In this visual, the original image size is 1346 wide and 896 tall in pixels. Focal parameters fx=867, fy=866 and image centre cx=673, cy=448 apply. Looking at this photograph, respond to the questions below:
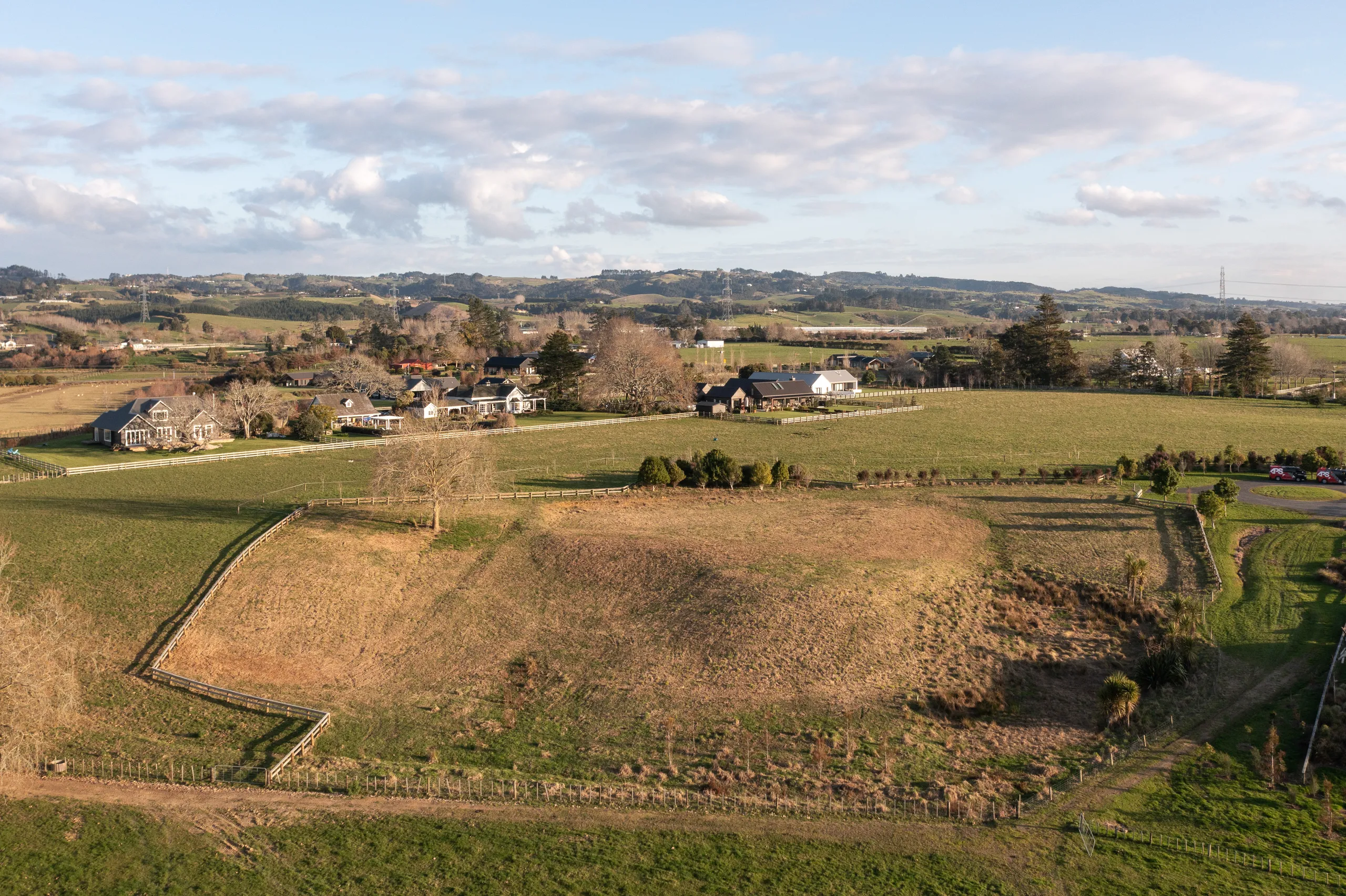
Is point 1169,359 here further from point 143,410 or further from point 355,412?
point 143,410

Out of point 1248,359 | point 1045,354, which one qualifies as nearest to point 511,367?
point 1045,354

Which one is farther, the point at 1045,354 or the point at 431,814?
the point at 1045,354

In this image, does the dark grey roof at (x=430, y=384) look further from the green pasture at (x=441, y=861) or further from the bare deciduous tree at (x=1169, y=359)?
the bare deciduous tree at (x=1169, y=359)

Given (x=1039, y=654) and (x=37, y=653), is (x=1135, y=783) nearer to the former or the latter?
(x=1039, y=654)

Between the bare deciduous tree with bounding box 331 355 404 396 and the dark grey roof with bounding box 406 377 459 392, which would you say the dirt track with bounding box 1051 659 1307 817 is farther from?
the bare deciduous tree with bounding box 331 355 404 396

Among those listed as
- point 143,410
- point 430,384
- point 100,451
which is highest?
point 430,384

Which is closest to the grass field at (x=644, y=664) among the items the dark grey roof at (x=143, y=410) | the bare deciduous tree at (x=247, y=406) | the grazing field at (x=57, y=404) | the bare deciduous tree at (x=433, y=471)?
the bare deciduous tree at (x=433, y=471)
